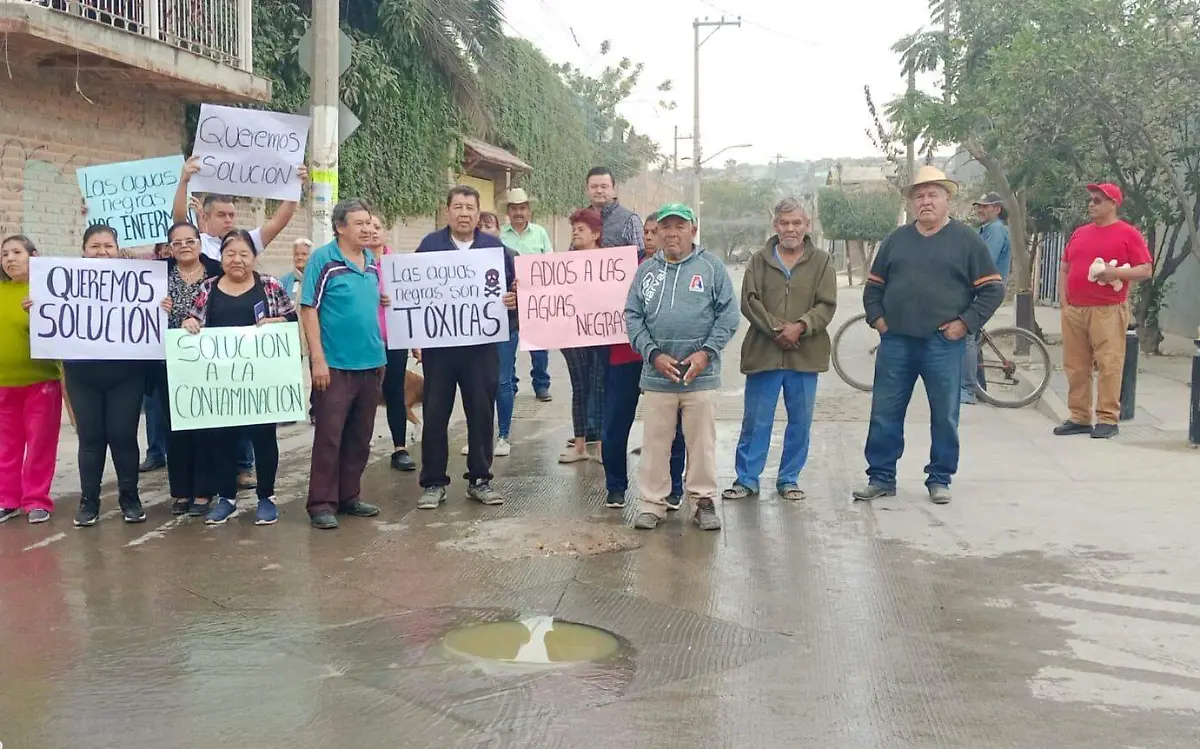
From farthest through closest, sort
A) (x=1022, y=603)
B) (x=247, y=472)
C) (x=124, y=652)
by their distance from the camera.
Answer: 1. (x=247, y=472)
2. (x=1022, y=603)
3. (x=124, y=652)

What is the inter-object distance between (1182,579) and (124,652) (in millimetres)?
4863

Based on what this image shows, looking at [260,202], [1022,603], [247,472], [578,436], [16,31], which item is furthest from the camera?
[260,202]

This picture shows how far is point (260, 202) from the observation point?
14773mm

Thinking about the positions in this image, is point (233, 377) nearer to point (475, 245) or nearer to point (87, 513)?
point (87, 513)

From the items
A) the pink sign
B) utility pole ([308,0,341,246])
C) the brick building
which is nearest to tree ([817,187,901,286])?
the brick building

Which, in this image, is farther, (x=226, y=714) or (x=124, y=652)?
(x=124, y=652)

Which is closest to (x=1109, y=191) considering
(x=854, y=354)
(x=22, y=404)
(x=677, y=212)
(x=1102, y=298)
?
(x=1102, y=298)

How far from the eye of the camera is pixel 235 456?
6871mm

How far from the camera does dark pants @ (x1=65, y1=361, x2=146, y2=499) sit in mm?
6543

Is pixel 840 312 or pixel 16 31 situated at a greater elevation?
pixel 16 31

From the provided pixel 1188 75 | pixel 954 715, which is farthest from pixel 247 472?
pixel 1188 75

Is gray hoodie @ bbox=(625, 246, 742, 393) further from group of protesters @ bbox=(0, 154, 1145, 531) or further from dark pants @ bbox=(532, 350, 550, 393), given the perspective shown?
dark pants @ bbox=(532, 350, 550, 393)

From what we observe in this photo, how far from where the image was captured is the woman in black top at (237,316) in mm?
6496

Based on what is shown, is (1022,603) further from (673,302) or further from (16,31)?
(16,31)
